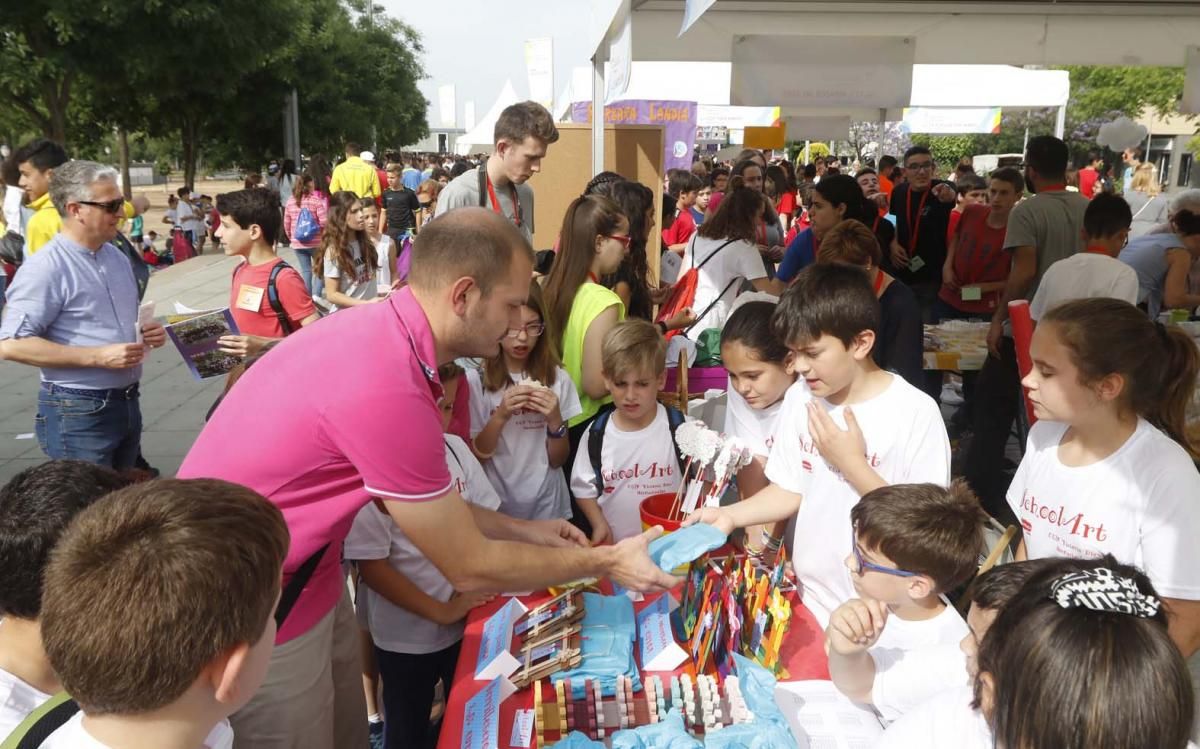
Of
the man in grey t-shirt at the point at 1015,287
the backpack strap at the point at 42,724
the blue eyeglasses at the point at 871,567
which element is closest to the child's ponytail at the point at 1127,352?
the blue eyeglasses at the point at 871,567

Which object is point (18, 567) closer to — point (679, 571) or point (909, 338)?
point (679, 571)

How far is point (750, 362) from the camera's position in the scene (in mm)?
3025

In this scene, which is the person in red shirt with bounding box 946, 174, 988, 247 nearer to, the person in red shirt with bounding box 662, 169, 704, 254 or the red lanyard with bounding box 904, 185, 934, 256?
the red lanyard with bounding box 904, 185, 934, 256

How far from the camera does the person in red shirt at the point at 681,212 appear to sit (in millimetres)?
8680

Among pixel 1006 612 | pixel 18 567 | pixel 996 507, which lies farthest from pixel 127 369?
pixel 996 507

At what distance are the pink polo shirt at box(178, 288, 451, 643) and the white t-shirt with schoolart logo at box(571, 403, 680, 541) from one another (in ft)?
3.88

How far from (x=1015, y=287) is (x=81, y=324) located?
4857 millimetres

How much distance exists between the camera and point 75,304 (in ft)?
11.7

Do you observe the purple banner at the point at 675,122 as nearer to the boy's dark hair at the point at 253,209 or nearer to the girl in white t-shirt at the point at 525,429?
the boy's dark hair at the point at 253,209

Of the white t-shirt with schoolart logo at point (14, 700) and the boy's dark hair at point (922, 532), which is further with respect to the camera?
the boy's dark hair at point (922, 532)

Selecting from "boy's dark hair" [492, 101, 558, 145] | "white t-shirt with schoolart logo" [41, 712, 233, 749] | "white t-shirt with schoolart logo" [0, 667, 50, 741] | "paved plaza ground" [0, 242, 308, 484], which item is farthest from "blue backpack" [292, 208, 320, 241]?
"white t-shirt with schoolart logo" [41, 712, 233, 749]

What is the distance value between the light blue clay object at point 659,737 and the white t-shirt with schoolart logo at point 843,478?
0.71m

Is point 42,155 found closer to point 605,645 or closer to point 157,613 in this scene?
point 605,645

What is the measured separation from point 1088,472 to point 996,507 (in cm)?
317
